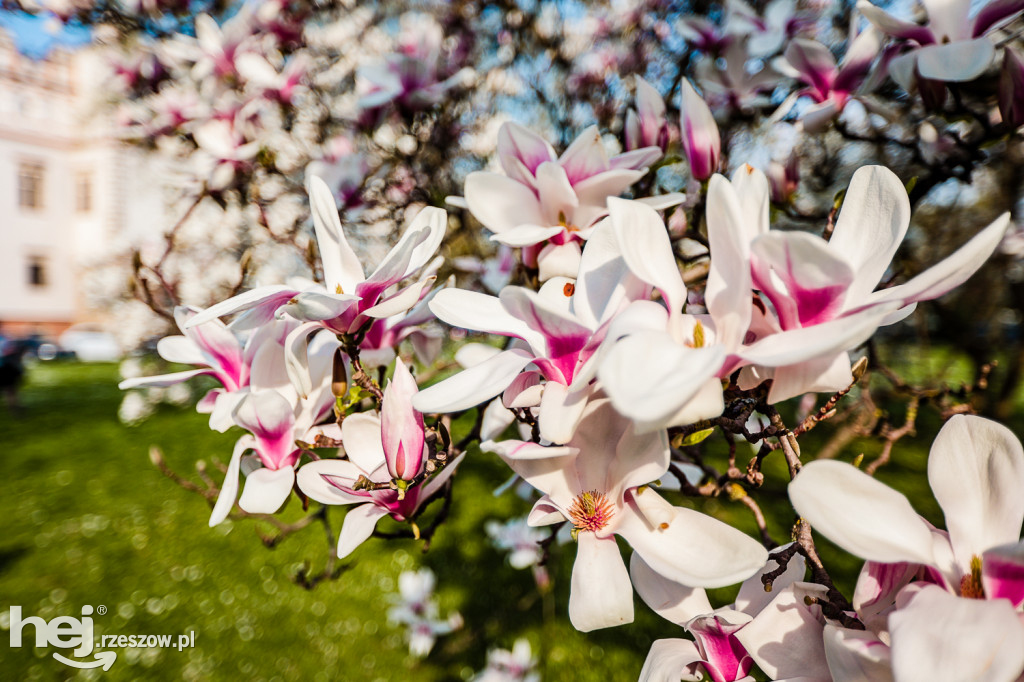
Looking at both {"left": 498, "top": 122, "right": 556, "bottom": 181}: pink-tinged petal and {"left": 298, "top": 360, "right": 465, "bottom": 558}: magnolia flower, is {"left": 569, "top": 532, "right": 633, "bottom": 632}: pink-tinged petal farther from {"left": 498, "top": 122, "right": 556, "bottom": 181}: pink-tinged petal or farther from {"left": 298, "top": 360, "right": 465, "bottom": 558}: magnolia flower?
{"left": 498, "top": 122, "right": 556, "bottom": 181}: pink-tinged petal

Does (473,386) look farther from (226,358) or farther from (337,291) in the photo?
(226,358)

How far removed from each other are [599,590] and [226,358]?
593 mm

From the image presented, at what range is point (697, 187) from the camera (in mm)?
1055

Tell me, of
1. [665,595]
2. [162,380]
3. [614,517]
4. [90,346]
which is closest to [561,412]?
[614,517]

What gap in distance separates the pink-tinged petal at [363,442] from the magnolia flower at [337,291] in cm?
8

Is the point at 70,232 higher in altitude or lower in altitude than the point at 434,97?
lower

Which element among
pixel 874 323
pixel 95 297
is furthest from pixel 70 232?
pixel 874 323

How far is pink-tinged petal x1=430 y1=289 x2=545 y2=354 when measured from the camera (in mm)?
563

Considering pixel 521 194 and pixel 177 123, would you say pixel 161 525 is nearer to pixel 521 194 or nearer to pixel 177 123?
pixel 177 123

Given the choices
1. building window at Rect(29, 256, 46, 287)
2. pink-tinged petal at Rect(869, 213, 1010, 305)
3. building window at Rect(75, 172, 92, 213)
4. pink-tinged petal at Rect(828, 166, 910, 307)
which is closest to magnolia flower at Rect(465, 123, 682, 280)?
pink-tinged petal at Rect(828, 166, 910, 307)

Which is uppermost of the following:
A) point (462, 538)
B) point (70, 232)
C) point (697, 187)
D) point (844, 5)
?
point (844, 5)

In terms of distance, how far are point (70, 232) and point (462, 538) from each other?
22.8 metres

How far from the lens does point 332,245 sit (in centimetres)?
74

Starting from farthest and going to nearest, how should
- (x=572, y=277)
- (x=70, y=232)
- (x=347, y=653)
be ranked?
1. (x=70, y=232)
2. (x=347, y=653)
3. (x=572, y=277)
